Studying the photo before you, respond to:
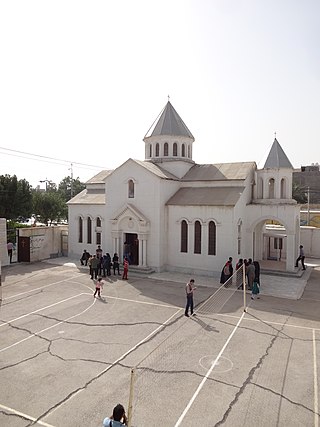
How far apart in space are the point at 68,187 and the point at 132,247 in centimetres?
5124

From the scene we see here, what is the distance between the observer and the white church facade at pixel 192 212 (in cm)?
2391

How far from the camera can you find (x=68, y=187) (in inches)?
2918

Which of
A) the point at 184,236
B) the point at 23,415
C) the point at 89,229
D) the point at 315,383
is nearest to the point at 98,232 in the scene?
the point at 89,229

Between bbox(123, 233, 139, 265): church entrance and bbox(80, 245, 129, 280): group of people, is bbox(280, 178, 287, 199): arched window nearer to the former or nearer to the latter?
bbox(123, 233, 139, 265): church entrance

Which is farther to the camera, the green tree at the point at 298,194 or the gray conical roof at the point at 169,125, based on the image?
the green tree at the point at 298,194

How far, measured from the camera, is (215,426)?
26.0 ft

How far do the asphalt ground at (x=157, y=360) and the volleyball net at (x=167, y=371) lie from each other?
0.04 m

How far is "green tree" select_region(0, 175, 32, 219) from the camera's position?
38.7 meters

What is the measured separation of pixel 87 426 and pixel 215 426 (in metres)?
2.98

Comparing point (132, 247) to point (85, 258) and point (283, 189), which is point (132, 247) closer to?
point (85, 258)

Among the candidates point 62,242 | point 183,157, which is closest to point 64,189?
point 62,242

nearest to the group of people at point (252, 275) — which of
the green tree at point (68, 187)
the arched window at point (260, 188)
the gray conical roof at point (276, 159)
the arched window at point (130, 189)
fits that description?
the arched window at point (260, 188)

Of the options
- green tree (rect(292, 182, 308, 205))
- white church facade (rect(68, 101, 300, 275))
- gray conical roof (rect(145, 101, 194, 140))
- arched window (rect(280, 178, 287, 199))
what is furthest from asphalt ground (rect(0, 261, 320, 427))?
green tree (rect(292, 182, 308, 205))

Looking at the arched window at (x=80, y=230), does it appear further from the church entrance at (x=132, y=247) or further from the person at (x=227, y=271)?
the person at (x=227, y=271)
